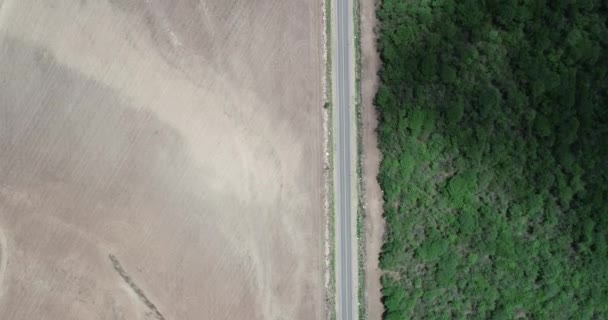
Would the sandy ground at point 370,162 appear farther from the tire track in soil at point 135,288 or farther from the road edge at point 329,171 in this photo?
the tire track in soil at point 135,288

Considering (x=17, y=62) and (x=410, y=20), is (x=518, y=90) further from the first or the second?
(x=17, y=62)

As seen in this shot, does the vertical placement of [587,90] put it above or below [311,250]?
above

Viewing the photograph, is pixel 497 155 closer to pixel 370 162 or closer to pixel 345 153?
pixel 370 162

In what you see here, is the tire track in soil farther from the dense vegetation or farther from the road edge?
the dense vegetation

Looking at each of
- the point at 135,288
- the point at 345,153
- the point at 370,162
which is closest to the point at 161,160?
the point at 135,288

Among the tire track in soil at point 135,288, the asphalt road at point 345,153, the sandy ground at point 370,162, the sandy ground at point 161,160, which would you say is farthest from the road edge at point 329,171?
the tire track in soil at point 135,288

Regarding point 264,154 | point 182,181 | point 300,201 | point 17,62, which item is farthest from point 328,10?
point 17,62
